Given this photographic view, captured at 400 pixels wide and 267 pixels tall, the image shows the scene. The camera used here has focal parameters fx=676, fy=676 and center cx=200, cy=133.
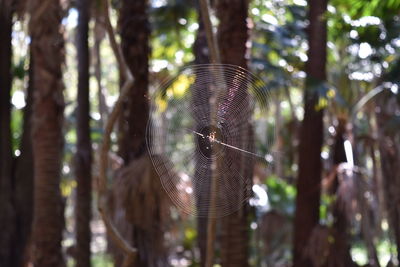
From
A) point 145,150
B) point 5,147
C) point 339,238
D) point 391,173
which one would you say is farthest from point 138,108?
point 391,173

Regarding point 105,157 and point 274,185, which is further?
point 274,185

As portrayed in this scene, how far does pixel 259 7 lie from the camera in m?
12.2

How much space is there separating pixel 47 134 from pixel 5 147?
2031 millimetres

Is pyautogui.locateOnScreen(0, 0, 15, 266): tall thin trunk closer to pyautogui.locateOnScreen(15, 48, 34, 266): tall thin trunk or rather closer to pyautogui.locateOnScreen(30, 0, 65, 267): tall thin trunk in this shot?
pyautogui.locateOnScreen(15, 48, 34, 266): tall thin trunk

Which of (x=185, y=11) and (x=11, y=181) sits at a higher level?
(x=185, y=11)

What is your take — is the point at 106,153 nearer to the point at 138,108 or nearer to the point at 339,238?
the point at 138,108

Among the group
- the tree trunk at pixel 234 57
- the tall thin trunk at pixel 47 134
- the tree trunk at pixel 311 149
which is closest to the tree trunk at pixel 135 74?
the tall thin trunk at pixel 47 134

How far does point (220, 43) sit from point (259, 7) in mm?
4220

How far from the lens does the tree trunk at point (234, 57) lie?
8039 mm

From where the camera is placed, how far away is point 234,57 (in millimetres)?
7949

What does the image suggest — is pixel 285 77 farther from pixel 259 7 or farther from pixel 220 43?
pixel 220 43

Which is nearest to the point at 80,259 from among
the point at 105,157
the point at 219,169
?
the point at 105,157

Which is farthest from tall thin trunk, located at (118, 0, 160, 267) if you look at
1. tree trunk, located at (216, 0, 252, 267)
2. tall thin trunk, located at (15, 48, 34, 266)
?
tall thin trunk, located at (15, 48, 34, 266)

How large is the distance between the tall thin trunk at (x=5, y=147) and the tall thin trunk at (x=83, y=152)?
1231 mm
